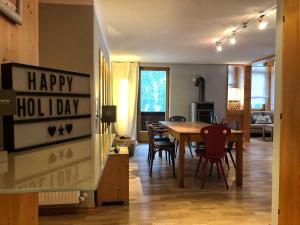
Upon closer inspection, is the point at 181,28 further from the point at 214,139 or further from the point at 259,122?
the point at 259,122

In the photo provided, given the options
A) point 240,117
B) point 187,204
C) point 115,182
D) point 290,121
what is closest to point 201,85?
point 240,117

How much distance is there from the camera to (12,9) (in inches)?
38.2

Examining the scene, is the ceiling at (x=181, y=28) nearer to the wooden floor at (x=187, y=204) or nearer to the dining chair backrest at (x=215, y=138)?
the dining chair backrest at (x=215, y=138)

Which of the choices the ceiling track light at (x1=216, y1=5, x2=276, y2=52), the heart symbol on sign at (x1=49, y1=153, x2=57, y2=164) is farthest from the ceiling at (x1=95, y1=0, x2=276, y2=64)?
the heart symbol on sign at (x1=49, y1=153, x2=57, y2=164)

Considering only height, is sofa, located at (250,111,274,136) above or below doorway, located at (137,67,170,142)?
below

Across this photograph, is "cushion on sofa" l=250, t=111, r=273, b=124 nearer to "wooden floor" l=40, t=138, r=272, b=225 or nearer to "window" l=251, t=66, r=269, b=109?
"window" l=251, t=66, r=269, b=109

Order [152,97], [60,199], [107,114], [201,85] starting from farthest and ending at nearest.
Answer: [152,97], [201,85], [107,114], [60,199]

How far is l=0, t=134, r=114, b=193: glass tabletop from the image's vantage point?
788 mm

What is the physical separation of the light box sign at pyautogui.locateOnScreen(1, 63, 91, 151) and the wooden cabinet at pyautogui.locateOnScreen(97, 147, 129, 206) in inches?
65.8

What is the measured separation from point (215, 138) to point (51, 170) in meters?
3.03

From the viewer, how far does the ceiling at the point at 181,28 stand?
9.84ft

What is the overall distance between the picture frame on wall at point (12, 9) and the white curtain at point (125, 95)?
6098mm

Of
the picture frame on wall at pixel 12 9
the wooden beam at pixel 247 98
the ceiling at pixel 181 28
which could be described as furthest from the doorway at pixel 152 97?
the picture frame on wall at pixel 12 9

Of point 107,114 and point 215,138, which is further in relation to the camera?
point 215,138
